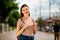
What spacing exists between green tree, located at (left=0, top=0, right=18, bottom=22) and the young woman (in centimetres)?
20

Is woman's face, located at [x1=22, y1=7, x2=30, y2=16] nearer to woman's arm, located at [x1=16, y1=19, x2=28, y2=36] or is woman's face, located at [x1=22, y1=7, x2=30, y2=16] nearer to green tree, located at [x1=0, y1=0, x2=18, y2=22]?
woman's arm, located at [x1=16, y1=19, x2=28, y2=36]

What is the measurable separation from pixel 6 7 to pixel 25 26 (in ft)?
1.11

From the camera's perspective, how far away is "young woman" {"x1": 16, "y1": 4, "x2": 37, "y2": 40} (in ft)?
4.15

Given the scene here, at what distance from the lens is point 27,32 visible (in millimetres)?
1271

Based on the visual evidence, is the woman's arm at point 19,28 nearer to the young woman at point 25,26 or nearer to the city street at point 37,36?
the young woman at point 25,26

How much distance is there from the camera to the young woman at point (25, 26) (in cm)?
127

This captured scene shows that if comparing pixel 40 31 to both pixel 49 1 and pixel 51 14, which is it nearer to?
pixel 51 14

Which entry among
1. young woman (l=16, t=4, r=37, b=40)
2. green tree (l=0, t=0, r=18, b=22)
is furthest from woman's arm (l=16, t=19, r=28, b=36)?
green tree (l=0, t=0, r=18, b=22)

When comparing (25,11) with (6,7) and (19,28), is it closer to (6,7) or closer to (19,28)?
(19,28)

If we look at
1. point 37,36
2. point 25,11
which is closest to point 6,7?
point 25,11

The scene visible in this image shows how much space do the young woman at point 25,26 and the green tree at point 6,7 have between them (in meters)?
0.20

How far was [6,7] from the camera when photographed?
4.93 ft

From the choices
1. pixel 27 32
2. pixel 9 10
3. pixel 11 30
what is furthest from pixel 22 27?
pixel 9 10

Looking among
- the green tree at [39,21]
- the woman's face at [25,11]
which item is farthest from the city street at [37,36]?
the woman's face at [25,11]
